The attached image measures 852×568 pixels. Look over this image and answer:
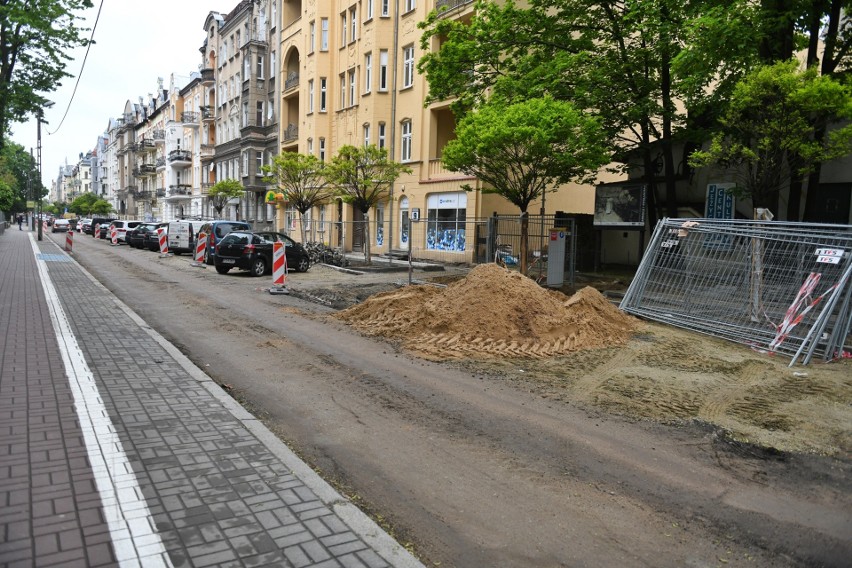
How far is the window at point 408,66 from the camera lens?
3072 centimetres

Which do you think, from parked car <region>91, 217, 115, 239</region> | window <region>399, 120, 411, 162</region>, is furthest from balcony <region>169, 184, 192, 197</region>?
window <region>399, 120, 411, 162</region>

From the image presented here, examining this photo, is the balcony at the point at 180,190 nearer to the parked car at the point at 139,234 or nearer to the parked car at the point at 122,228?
the parked car at the point at 122,228

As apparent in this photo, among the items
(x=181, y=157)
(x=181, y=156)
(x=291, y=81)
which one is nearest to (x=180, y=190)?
(x=181, y=157)

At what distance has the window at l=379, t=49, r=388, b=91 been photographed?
32375mm

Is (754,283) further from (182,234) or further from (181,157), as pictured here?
(181,157)

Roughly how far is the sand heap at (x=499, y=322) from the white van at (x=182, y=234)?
75.1 ft

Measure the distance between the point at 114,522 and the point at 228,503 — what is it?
2.16 ft

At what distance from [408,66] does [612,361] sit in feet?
84.0

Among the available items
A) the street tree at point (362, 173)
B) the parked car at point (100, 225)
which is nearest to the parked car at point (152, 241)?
the street tree at point (362, 173)

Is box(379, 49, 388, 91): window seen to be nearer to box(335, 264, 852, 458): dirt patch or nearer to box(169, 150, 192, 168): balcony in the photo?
box(335, 264, 852, 458): dirt patch

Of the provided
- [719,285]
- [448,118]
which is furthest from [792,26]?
[448,118]

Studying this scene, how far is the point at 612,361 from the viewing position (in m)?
8.87

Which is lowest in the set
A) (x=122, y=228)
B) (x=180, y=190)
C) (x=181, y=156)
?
(x=122, y=228)

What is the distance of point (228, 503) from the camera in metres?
3.93
